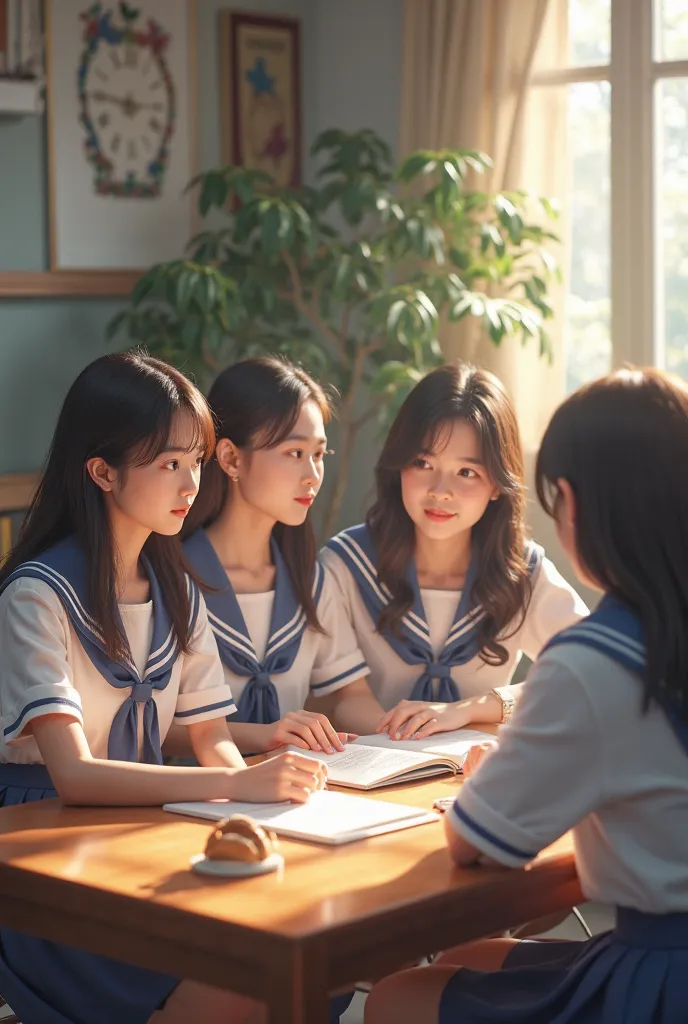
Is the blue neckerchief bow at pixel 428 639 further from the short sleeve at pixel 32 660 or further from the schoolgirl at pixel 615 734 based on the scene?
the schoolgirl at pixel 615 734

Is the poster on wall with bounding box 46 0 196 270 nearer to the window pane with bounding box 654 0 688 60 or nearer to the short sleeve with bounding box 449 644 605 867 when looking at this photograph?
the window pane with bounding box 654 0 688 60

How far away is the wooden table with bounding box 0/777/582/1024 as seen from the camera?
1.44 m

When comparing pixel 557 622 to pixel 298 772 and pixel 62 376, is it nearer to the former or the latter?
pixel 298 772

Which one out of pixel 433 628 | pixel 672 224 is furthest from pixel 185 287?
pixel 433 628

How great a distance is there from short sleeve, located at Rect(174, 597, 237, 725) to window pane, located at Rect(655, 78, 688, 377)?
2412 mm

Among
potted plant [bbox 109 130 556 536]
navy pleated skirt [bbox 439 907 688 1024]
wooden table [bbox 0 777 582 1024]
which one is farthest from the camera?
potted plant [bbox 109 130 556 536]

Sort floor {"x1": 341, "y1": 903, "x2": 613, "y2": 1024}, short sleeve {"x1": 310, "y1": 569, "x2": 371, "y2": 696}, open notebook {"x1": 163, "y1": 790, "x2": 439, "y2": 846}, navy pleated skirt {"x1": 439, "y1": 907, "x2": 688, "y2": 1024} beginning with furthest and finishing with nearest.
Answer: floor {"x1": 341, "y1": 903, "x2": 613, "y2": 1024}, short sleeve {"x1": 310, "y1": 569, "x2": 371, "y2": 696}, open notebook {"x1": 163, "y1": 790, "x2": 439, "y2": 846}, navy pleated skirt {"x1": 439, "y1": 907, "x2": 688, "y2": 1024}

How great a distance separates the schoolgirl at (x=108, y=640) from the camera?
1.97 m

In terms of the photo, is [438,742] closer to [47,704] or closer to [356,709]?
[356,709]

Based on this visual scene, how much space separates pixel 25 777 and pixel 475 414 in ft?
3.51

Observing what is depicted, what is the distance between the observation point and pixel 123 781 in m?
1.96

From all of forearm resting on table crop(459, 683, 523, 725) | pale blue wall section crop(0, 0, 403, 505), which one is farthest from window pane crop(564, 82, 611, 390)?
forearm resting on table crop(459, 683, 523, 725)

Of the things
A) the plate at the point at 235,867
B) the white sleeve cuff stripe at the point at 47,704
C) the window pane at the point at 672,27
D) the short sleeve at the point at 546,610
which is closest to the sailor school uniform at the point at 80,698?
the white sleeve cuff stripe at the point at 47,704

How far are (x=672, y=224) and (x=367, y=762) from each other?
2.64 meters
